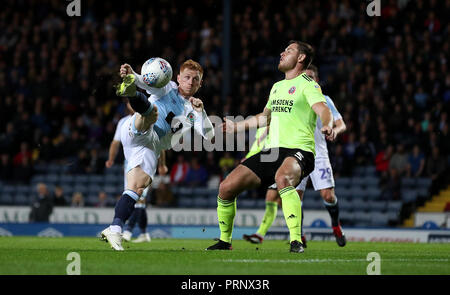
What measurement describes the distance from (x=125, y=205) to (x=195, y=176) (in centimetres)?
1070

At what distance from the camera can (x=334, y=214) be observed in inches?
478

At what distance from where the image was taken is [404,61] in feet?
66.4

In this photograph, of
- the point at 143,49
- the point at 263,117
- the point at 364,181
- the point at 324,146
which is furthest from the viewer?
the point at 143,49

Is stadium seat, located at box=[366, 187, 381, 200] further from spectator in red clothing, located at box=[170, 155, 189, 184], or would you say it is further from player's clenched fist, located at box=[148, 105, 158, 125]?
player's clenched fist, located at box=[148, 105, 158, 125]

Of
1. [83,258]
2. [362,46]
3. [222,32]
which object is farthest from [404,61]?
[83,258]

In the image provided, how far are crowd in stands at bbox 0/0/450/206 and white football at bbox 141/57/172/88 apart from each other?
9856mm

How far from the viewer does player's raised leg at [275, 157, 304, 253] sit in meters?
8.62

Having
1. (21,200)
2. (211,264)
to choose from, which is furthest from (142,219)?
(21,200)

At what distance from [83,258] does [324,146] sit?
5545 millimetres

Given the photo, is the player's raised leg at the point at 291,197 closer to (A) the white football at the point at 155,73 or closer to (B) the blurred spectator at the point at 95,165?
(A) the white football at the point at 155,73

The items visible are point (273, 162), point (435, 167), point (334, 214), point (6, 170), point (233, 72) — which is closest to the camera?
point (273, 162)

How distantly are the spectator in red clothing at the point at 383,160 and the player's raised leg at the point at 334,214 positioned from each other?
6479mm

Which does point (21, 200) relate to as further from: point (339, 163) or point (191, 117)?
point (191, 117)
